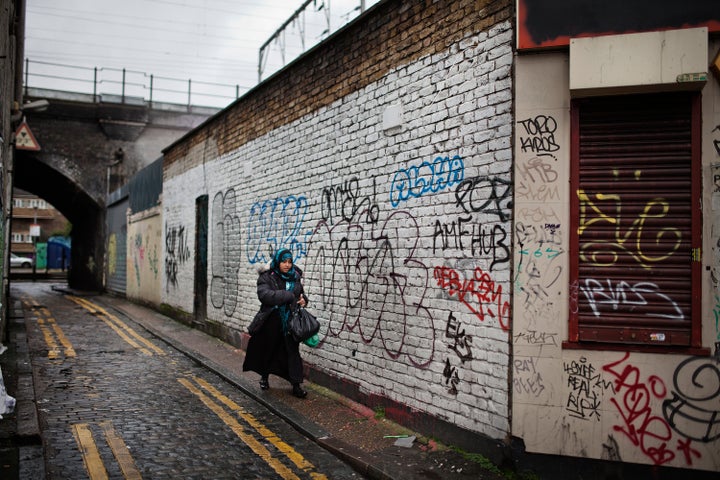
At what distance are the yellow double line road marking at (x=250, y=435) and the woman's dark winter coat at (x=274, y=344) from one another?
0.61 metres

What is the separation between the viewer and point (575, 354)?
4.82m

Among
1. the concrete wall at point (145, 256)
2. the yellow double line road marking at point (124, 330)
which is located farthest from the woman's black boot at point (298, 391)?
the concrete wall at point (145, 256)

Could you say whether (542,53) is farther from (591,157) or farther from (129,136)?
(129,136)

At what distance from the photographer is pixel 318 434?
6.23 metres

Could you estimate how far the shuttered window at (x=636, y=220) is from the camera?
15.2 feet

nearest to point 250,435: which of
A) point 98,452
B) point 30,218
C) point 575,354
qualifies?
point 98,452

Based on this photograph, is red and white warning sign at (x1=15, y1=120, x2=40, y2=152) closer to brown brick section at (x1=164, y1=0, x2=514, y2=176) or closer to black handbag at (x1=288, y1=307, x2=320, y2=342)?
brown brick section at (x1=164, y1=0, x2=514, y2=176)

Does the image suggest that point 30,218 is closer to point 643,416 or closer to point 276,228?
point 276,228

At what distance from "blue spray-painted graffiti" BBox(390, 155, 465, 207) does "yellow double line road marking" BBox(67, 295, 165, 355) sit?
249 inches

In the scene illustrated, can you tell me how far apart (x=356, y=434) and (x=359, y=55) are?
14.3ft

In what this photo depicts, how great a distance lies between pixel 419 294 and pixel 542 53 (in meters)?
2.56

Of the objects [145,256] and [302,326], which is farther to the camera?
[145,256]

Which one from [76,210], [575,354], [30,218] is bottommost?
[575,354]

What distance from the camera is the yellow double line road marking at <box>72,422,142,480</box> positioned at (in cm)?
511
